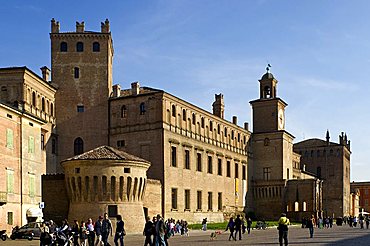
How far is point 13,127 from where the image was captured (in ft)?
136

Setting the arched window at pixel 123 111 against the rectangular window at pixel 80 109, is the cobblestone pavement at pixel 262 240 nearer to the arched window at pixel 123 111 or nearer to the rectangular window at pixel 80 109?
the arched window at pixel 123 111

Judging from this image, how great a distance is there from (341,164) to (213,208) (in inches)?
1773

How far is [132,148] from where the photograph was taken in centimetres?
5788

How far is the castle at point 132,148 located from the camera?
46.5m

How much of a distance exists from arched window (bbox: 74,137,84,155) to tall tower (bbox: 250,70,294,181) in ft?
91.7

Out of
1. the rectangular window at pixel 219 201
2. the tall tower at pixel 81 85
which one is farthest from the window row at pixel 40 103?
the rectangular window at pixel 219 201

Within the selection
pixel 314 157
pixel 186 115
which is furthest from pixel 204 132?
pixel 314 157

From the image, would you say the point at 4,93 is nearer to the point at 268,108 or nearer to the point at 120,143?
the point at 120,143

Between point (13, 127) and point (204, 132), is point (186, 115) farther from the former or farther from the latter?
point (13, 127)

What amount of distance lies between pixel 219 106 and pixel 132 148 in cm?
2064

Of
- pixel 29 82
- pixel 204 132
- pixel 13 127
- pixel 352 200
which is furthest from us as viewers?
pixel 352 200

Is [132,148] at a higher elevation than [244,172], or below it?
higher

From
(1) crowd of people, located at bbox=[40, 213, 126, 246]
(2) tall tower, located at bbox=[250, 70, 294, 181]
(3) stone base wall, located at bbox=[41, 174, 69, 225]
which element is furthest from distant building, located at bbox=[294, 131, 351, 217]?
(1) crowd of people, located at bbox=[40, 213, 126, 246]

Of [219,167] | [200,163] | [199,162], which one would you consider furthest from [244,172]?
[199,162]
